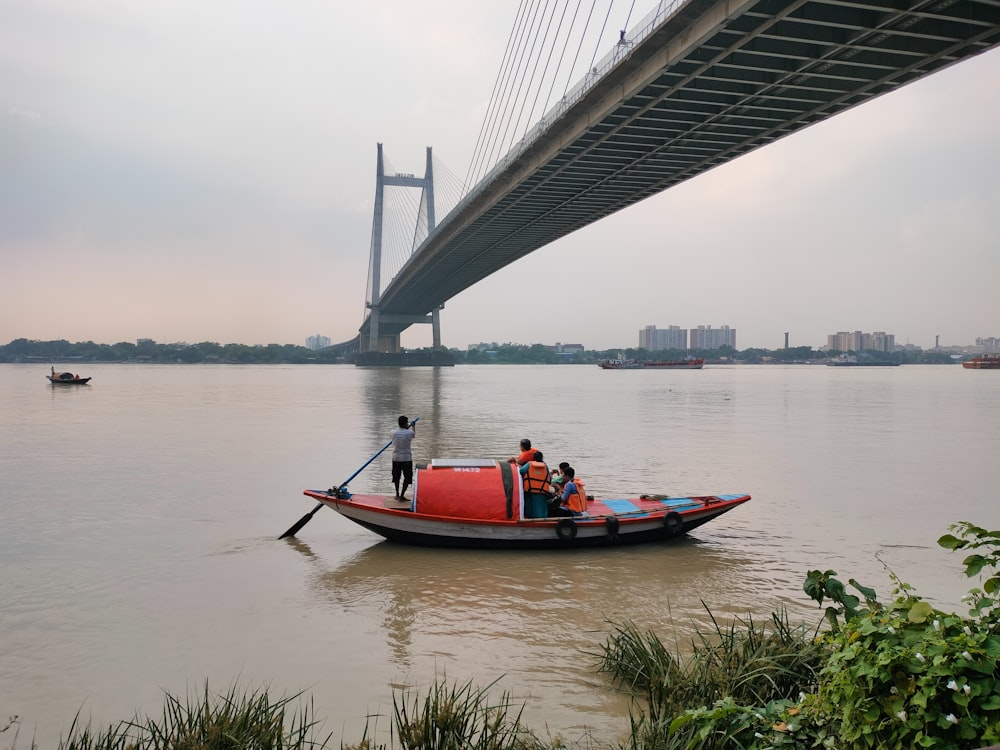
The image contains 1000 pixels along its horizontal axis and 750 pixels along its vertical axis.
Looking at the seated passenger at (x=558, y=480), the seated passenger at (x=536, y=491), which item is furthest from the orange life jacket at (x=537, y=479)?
the seated passenger at (x=558, y=480)

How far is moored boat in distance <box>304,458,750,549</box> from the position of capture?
977 cm

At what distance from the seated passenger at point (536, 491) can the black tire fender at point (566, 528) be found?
403 mm

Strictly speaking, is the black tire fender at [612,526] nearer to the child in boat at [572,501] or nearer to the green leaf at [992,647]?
the child in boat at [572,501]

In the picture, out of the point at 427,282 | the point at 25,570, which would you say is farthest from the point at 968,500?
Result: the point at 427,282

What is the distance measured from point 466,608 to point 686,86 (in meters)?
18.7

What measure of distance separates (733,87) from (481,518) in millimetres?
17848

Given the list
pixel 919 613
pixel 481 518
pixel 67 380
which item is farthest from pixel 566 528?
pixel 67 380

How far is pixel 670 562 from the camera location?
32.0 ft

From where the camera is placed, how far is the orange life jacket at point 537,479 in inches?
399

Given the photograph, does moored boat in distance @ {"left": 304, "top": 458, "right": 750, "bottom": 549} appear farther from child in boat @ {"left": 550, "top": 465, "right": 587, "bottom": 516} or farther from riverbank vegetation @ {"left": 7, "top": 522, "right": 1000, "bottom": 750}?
riverbank vegetation @ {"left": 7, "top": 522, "right": 1000, "bottom": 750}

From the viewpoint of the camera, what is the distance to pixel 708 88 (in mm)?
22672

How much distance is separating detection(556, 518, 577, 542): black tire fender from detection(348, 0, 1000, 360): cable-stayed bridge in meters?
12.7

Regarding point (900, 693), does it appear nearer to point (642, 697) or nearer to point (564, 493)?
point (642, 697)

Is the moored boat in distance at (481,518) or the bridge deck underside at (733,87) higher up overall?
the bridge deck underside at (733,87)
